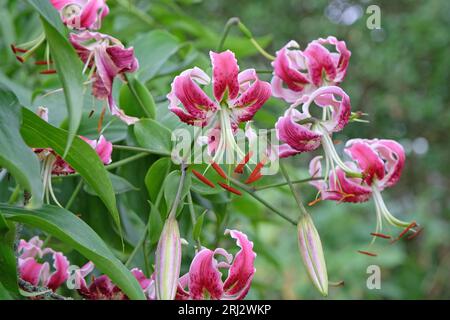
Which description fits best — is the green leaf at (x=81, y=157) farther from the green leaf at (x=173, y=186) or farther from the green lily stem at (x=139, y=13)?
the green lily stem at (x=139, y=13)

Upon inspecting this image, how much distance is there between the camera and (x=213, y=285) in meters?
0.46

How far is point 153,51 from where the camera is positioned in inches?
27.9

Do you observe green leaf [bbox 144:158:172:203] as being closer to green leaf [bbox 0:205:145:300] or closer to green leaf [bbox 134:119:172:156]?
green leaf [bbox 134:119:172:156]

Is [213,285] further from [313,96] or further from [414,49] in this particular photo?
[414,49]

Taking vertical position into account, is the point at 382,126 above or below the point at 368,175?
below

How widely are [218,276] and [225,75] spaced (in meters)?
0.14

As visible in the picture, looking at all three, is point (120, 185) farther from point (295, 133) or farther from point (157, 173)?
point (295, 133)

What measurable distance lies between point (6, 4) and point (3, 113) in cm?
65

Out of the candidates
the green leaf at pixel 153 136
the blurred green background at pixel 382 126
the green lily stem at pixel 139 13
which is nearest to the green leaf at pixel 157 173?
the green leaf at pixel 153 136

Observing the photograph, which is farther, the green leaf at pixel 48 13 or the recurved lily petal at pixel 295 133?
the recurved lily petal at pixel 295 133

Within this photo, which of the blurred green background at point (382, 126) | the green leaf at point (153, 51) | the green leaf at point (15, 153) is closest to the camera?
the green leaf at point (15, 153)

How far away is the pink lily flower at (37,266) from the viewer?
0.55 metres

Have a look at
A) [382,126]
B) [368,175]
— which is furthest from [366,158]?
[382,126]
